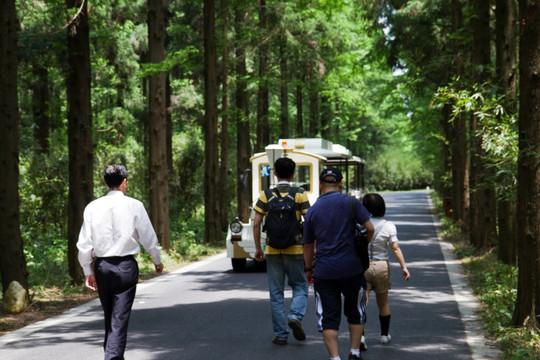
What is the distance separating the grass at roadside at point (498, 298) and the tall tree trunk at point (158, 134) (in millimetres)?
7572

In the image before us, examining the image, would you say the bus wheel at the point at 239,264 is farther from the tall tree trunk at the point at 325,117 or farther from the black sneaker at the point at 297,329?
the tall tree trunk at the point at 325,117

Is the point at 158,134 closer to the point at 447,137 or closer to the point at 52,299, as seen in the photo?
the point at 52,299

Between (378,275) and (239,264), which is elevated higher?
(378,275)

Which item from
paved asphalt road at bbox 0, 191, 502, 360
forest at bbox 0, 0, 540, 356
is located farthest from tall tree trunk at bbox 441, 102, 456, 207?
paved asphalt road at bbox 0, 191, 502, 360

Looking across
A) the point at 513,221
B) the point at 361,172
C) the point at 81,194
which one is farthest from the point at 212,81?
the point at 513,221

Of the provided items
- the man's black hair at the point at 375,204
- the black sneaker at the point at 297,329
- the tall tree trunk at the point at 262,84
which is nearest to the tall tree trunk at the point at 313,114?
the tall tree trunk at the point at 262,84

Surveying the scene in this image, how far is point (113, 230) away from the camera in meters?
6.37

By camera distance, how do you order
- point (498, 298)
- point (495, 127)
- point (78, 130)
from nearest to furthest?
point (498, 298) < point (495, 127) < point (78, 130)

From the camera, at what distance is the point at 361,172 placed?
94.6 ft

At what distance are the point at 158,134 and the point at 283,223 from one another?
11.1 meters

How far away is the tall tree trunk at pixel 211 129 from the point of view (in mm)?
23188

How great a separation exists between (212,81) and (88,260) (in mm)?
17362

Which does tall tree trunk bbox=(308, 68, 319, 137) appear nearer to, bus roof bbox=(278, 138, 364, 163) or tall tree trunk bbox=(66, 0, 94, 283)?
bus roof bbox=(278, 138, 364, 163)

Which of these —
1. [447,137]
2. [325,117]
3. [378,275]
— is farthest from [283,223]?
[325,117]
